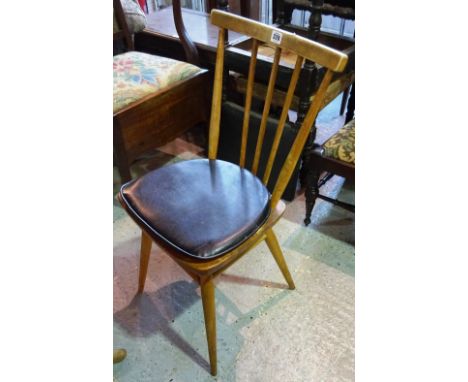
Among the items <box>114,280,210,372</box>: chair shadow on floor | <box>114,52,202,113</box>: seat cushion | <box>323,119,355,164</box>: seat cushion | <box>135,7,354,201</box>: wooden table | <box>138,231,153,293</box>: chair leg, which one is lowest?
<box>114,280,210,372</box>: chair shadow on floor

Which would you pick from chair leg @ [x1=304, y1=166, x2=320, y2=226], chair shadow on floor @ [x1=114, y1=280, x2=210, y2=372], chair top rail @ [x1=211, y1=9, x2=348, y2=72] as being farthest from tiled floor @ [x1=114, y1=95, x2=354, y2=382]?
chair top rail @ [x1=211, y1=9, x2=348, y2=72]

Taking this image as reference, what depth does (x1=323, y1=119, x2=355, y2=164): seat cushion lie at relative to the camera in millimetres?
1312

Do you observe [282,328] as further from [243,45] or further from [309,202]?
[243,45]

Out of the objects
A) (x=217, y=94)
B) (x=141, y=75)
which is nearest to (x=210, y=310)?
(x=217, y=94)

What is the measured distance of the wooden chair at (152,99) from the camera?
1458mm

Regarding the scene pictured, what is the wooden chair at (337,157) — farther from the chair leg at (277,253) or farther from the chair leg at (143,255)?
the chair leg at (143,255)

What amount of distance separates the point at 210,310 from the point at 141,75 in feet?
3.50

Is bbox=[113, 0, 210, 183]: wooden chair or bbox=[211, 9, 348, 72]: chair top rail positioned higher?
bbox=[211, 9, 348, 72]: chair top rail

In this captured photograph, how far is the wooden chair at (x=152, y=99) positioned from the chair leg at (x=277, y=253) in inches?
29.1

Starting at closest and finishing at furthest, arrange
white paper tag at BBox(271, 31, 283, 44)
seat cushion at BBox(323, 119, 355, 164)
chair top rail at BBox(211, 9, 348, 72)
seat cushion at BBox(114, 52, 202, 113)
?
chair top rail at BBox(211, 9, 348, 72), white paper tag at BBox(271, 31, 283, 44), seat cushion at BBox(323, 119, 355, 164), seat cushion at BBox(114, 52, 202, 113)

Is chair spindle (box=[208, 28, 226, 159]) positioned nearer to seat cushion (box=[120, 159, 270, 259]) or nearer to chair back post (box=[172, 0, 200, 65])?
seat cushion (box=[120, 159, 270, 259])

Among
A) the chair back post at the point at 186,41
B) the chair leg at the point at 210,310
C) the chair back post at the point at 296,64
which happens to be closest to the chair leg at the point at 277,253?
the chair back post at the point at 296,64

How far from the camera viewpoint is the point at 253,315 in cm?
126

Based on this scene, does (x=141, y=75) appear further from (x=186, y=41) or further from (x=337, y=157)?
(x=337, y=157)
